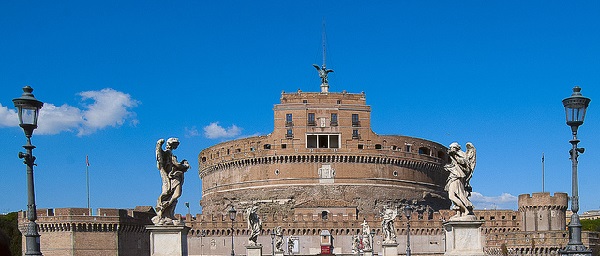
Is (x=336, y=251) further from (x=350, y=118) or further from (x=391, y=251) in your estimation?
(x=391, y=251)

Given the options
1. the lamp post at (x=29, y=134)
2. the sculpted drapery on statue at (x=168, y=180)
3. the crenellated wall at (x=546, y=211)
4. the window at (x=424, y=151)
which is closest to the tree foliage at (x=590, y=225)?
the window at (x=424, y=151)

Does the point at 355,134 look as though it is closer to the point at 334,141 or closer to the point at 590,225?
the point at 334,141

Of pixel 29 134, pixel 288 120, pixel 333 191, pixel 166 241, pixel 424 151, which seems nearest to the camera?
pixel 29 134

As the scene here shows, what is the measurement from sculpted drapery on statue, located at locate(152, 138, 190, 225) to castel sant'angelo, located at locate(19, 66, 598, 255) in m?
60.8

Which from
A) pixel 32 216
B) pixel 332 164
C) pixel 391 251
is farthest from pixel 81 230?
pixel 32 216

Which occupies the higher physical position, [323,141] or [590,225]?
[323,141]

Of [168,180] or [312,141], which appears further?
[312,141]

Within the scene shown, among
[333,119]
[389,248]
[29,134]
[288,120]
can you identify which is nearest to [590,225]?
[333,119]

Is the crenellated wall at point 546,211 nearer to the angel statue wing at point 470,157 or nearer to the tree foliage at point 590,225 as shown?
the tree foliage at point 590,225

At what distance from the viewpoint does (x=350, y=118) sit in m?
Result: 90.1

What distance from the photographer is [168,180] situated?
14.0 m

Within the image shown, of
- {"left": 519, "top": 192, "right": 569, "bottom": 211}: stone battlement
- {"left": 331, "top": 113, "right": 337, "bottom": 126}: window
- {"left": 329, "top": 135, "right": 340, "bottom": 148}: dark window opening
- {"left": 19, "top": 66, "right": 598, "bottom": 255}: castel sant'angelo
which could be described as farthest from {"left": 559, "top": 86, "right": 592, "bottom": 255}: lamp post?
{"left": 329, "top": 135, "right": 340, "bottom": 148}: dark window opening

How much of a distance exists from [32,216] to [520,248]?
2701 inches

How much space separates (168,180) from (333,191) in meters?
75.8
